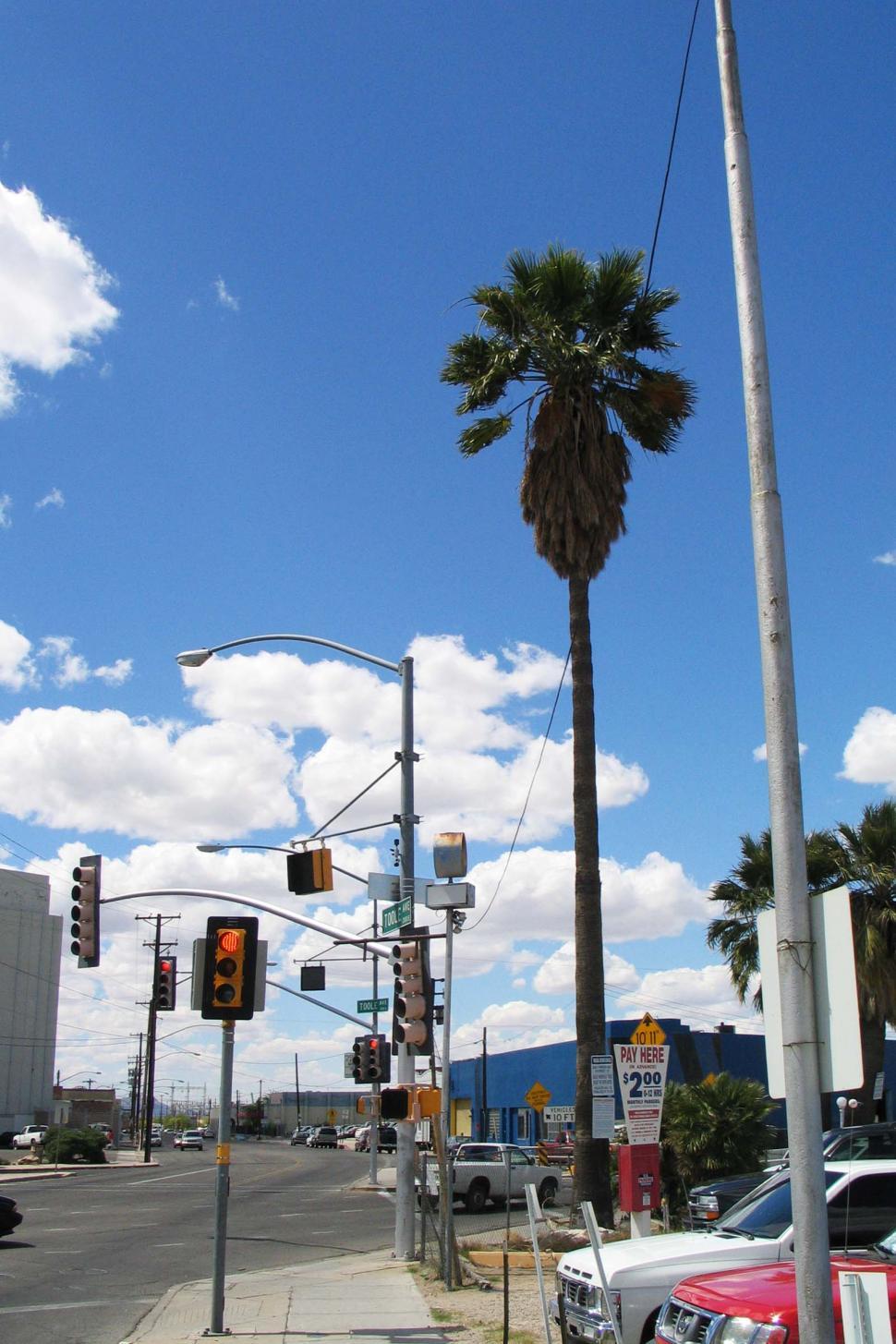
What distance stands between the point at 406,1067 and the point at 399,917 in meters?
2.71

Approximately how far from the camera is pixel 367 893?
63.8 ft

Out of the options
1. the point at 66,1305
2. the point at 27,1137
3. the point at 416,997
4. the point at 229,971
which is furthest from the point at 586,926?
the point at 27,1137

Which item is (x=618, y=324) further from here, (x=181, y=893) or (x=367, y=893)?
(x=181, y=893)

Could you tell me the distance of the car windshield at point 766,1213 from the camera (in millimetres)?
9766

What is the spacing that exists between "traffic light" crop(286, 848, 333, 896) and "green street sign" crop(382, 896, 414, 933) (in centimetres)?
309

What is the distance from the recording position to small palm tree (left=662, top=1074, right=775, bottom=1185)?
20.5 metres

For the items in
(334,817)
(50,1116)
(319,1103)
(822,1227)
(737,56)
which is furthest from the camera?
(319,1103)

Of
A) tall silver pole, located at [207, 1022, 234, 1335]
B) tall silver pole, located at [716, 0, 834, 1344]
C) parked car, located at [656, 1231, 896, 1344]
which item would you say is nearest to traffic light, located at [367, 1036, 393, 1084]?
tall silver pole, located at [207, 1022, 234, 1335]

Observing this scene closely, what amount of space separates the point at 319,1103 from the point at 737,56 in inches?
7958

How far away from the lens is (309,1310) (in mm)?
13758

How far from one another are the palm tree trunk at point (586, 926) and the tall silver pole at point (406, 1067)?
2.40 m

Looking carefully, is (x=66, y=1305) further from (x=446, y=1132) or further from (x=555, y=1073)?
(x=555, y=1073)

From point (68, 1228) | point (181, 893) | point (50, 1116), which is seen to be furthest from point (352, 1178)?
point (50, 1116)

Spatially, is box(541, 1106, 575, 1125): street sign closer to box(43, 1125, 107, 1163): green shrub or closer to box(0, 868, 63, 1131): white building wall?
box(43, 1125, 107, 1163): green shrub
